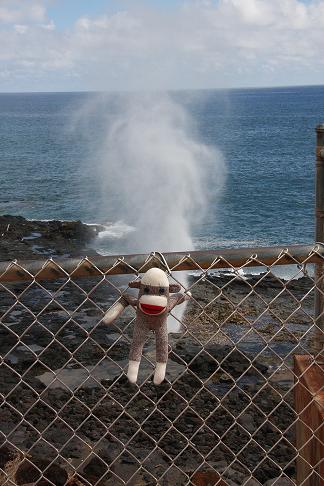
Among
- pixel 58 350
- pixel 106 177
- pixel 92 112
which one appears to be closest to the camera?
pixel 58 350

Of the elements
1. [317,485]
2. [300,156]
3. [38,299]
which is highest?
[317,485]

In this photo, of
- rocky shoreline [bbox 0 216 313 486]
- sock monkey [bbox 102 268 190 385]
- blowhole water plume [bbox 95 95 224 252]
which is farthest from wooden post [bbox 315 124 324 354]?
blowhole water plume [bbox 95 95 224 252]

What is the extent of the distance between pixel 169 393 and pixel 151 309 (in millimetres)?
16236

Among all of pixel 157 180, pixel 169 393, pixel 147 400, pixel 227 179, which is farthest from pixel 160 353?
pixel 227 179

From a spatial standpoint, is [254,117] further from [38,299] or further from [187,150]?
[38,299]

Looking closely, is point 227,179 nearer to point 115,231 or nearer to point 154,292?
point 115,231

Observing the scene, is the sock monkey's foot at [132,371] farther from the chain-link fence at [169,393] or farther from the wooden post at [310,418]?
the wooden post at [310,418]

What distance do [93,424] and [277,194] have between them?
4632cm

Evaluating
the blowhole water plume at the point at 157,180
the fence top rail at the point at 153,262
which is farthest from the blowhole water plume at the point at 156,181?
the fence top rail at the point at 153,262

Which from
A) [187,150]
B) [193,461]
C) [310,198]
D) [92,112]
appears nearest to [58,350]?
[193,461]

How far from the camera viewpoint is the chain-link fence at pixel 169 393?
332 centimetres

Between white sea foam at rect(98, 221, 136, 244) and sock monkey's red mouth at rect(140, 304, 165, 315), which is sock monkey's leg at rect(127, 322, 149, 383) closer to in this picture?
sock monkey's red mouth at rect(140, 304, 165, 315)

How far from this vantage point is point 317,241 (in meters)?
3.44

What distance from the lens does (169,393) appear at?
1866cm
